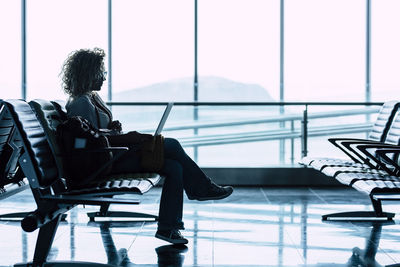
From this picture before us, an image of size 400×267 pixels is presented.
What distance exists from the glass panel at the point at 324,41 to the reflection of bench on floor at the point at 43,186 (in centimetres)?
868

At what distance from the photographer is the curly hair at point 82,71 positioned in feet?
11.7

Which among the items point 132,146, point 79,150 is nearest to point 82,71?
point 132,146

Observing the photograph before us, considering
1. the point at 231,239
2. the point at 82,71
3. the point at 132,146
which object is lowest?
the point at 231,239

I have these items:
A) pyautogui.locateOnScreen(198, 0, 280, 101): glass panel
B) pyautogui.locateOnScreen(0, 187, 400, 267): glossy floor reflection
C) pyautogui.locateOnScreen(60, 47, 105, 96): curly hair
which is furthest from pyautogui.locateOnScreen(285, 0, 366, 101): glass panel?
pyautogui.locateOnScreen(60, 47, 105, 96): curly hair

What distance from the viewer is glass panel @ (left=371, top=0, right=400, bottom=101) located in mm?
11067

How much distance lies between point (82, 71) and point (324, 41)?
32.6 feet

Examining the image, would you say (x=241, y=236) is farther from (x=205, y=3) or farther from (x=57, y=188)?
(x=205, y=3)

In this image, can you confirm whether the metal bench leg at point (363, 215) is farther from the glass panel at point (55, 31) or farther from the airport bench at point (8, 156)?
the glass panel at point (55, 31)

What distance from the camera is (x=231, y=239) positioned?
3.85 m

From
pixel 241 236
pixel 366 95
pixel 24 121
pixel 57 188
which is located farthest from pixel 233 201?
pixel 366 95

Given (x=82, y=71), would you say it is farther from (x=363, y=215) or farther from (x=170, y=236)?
(x=363, y=215)

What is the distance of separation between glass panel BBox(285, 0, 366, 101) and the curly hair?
8.05m

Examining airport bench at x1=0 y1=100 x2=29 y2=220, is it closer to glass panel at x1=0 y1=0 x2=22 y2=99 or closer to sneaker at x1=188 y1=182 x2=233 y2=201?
sneaker at x1=188 y1=182 x2=233 y2=201

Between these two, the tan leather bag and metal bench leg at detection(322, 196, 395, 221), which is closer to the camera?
the tan leather bag
